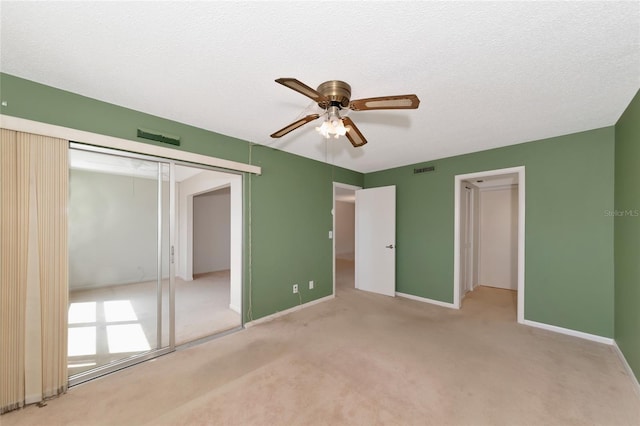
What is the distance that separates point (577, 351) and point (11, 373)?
16.3 feet

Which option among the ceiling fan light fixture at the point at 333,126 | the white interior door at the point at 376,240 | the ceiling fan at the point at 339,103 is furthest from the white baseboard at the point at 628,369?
the ceiling fan light fixture at the point at 333,126

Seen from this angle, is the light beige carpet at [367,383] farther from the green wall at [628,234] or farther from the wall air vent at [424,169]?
the wall air vent at [424,169]

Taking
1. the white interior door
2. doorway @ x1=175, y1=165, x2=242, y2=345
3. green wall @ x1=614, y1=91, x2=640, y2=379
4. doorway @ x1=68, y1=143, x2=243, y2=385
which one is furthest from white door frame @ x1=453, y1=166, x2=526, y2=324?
doorway @ x1=68, y1=143, x2=243, y2=385

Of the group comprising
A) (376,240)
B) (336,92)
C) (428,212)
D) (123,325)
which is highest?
(336,92)

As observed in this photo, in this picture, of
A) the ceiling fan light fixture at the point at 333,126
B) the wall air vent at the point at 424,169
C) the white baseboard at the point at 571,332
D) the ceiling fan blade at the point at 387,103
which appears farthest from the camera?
the wall air vent at the point at 424,169

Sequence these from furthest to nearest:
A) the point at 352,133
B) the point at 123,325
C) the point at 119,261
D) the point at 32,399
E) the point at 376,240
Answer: the point at 376,240
the point at 123,325
the point at 119,261
the point at 352,133
the point at 32,399

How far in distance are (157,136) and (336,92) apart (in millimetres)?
1886

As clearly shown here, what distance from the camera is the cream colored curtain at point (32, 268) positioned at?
5.69 ft

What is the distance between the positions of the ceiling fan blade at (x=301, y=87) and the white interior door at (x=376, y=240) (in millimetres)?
3162

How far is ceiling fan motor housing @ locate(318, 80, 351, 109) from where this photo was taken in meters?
1.73

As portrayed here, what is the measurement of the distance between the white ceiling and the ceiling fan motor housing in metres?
0.07

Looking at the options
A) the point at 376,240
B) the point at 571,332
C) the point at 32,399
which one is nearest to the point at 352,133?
the point at 376,240

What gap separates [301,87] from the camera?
141cm

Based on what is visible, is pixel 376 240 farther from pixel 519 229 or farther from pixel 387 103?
pixel 387 103
